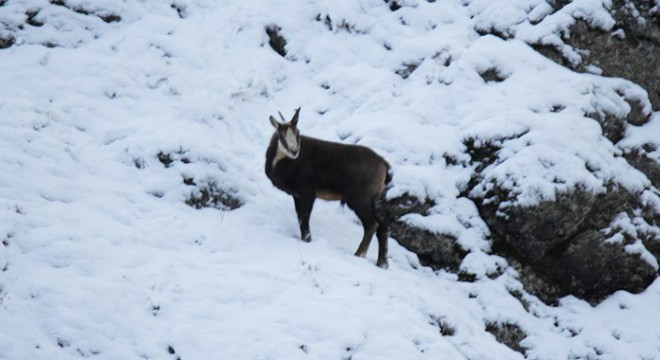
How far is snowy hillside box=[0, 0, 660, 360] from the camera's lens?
21.0ft

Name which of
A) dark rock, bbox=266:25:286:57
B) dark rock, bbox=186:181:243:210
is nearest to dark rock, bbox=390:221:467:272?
dark rock, bbox=186:181:243:210

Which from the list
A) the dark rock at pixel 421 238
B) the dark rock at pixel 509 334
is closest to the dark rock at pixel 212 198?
the dark rock at pixel 421 238

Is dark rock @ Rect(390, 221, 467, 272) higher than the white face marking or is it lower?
lower

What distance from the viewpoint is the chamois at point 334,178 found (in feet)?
30.5

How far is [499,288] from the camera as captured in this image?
31.6 ft

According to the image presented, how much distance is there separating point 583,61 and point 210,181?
308 inches

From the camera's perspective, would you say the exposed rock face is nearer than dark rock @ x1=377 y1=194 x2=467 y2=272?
No

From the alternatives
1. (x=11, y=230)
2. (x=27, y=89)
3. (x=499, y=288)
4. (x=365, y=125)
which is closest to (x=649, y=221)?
(x=499, y=288)

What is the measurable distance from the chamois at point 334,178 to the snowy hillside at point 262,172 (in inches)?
21.9

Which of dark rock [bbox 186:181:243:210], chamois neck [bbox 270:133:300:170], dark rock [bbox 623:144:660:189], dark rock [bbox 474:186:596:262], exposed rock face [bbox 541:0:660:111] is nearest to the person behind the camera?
chamois neck [bbox 270:133:300:170]

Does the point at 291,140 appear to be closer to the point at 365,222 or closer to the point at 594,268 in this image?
the point at 365,222

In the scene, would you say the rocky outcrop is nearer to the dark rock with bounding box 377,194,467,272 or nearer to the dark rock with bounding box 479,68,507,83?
the dark rock with bounding box 377,194,467,272

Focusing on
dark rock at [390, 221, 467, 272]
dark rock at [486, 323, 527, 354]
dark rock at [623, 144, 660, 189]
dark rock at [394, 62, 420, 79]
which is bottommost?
dark rock at [486, 323, 527, 354]

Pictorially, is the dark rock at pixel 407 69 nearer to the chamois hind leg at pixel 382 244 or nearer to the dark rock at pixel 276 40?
the dark rock at pixel 276 40
